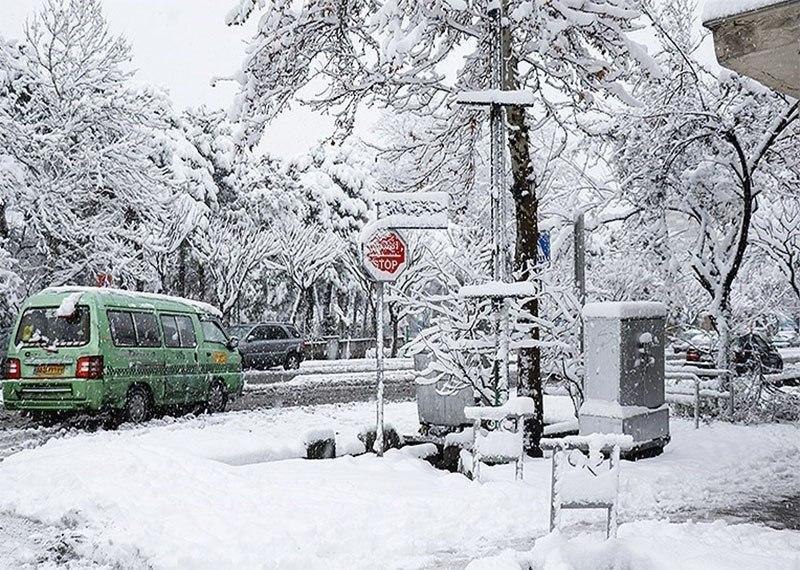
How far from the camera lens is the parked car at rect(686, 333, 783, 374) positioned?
651 inches

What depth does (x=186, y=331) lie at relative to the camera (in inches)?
648

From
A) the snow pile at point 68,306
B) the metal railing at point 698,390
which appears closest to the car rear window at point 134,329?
the snow pile at point 68,306

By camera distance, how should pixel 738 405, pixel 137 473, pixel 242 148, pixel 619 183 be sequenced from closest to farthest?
pixel 137 473, pixel 242 148, pixel 738 405, pixel 619 183

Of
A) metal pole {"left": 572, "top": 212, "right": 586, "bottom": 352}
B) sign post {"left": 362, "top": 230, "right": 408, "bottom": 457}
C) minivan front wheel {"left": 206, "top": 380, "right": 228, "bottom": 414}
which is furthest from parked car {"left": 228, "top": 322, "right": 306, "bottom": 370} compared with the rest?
sign post {"left": 362, "top": 230, "right": 408, "bottom": 457}

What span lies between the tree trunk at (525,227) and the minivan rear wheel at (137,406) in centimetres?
699

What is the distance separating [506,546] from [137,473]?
Result: 12.2ft

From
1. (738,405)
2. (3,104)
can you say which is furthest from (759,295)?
(3,104)

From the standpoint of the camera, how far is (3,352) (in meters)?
21.6

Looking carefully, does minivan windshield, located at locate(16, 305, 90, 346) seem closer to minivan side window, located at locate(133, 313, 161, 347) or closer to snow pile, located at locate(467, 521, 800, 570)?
minivan side window, located at locate(133, 313, 161, 347)

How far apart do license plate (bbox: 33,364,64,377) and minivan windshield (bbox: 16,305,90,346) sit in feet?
1.16

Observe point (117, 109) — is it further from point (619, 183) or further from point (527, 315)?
point (527, 315)

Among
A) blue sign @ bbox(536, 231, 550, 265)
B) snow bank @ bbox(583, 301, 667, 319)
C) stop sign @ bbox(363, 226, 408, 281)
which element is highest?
blue sign @ bbox(536, 231, 550, 265)

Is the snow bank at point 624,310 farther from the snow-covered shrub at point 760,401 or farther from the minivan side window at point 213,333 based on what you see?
the minivan side window at point 213,333

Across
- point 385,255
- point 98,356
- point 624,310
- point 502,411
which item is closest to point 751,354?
point 624,310
